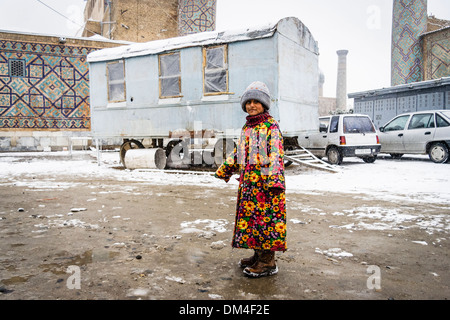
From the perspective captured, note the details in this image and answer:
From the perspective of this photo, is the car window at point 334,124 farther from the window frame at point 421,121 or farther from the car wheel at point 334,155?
the window frame at point 421,121

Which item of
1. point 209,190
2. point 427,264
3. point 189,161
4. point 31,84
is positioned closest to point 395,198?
point 427,264

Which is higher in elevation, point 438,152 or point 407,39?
point 407,39

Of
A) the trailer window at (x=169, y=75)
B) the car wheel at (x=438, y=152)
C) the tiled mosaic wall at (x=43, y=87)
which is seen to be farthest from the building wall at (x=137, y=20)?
the car wheel at (x=438, y=152)

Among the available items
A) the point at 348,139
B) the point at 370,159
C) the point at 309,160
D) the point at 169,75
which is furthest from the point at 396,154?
the point at 169,75

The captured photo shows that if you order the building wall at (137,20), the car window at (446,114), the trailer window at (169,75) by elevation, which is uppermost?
the building wall at (137,20)

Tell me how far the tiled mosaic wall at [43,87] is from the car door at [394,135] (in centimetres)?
1544

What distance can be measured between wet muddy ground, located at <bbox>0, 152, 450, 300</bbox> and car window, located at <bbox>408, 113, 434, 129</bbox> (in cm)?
700

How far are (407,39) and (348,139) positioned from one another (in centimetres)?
1501

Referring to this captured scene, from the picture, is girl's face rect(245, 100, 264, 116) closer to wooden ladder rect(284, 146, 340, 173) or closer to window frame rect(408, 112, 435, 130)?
wooden ladder rect(284, 146, 340, 173)

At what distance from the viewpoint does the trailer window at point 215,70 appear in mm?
9039

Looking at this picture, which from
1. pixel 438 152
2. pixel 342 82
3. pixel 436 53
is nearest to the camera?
pixel 438 152

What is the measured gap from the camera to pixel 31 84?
58.0ft

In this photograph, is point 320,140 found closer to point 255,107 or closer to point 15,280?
point 255,107

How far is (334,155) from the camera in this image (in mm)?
10656
